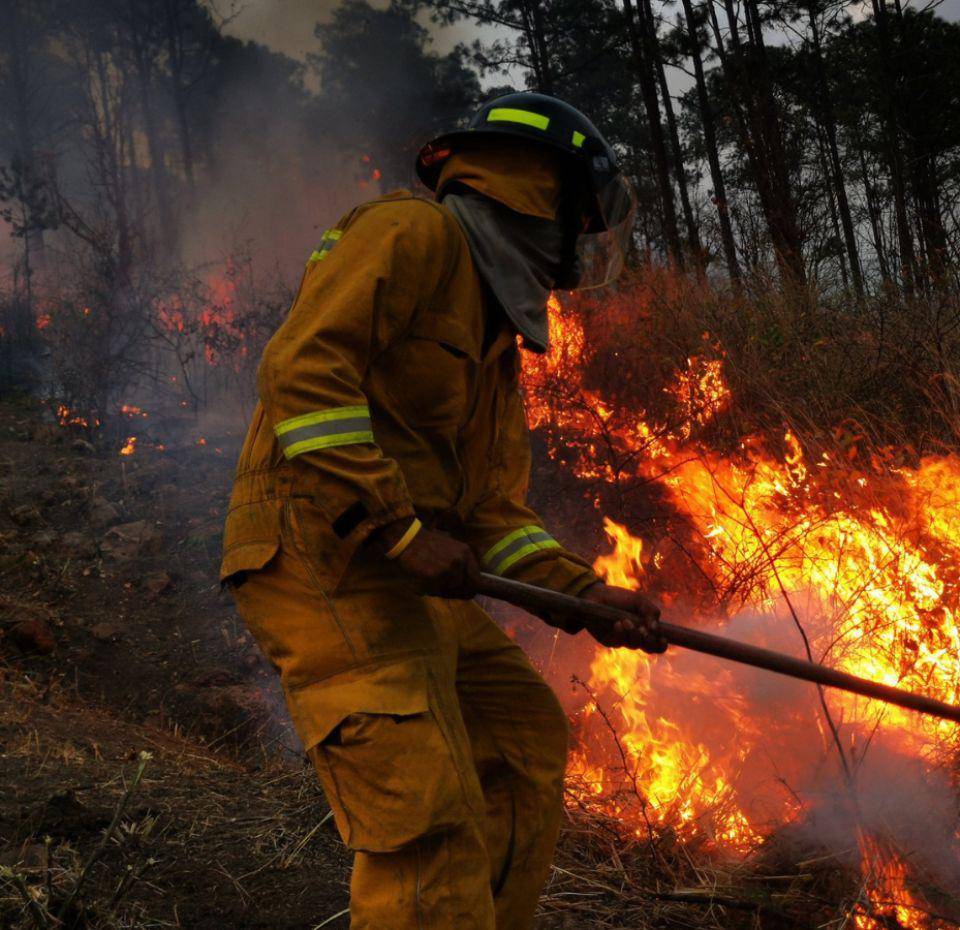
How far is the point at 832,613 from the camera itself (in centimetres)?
505

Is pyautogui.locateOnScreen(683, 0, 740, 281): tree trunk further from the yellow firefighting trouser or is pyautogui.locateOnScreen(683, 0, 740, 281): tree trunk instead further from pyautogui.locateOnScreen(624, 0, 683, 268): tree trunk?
the yellow firefighting trouser

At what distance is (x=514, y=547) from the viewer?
254 centimetres

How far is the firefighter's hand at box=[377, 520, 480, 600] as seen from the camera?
189 centimetres

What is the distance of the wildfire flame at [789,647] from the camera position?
13.2 ft

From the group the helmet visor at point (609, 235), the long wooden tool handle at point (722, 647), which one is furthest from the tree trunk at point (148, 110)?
the long wooden tool handle at point (722, 647)

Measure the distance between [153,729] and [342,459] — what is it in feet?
13.1

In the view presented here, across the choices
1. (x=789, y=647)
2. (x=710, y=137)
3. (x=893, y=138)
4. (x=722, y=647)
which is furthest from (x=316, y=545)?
(x=710, y=137)

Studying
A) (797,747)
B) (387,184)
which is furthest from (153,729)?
(387,184)

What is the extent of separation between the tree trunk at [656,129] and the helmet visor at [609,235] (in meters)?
9.24

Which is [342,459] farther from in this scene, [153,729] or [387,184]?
[387,184]

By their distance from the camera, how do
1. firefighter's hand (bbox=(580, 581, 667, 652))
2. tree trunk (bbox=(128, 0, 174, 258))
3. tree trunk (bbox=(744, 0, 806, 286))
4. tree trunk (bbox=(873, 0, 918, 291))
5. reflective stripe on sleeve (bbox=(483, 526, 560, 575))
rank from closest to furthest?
1. firefighter's hand (bbox=(580, 581, 667, 652))
2. reflective stripe on sleeve (bbox=(483, 526, 560, 575))
3. tree trunk (bbox=(744, 0, 806, 286))
4. tree trunk (bbox=(873, 0, 918, 291))
5. tree trunk (bbox=(128, 0, 174, 258))

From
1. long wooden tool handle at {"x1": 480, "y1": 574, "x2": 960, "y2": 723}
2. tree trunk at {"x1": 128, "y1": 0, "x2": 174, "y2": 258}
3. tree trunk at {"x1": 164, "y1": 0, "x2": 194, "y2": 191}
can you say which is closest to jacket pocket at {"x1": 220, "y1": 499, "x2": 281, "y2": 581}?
long wooden tool handle at {"x1": 480, "y1": 574, "x2": 960, "y2": 723}

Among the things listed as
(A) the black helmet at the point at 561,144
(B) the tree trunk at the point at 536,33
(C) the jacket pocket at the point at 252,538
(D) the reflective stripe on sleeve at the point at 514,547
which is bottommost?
(D) the reflective stripe on sleeve at the point at 514,547

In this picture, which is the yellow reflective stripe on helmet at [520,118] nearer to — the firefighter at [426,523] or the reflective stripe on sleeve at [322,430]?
the firefighter at [426,523]
